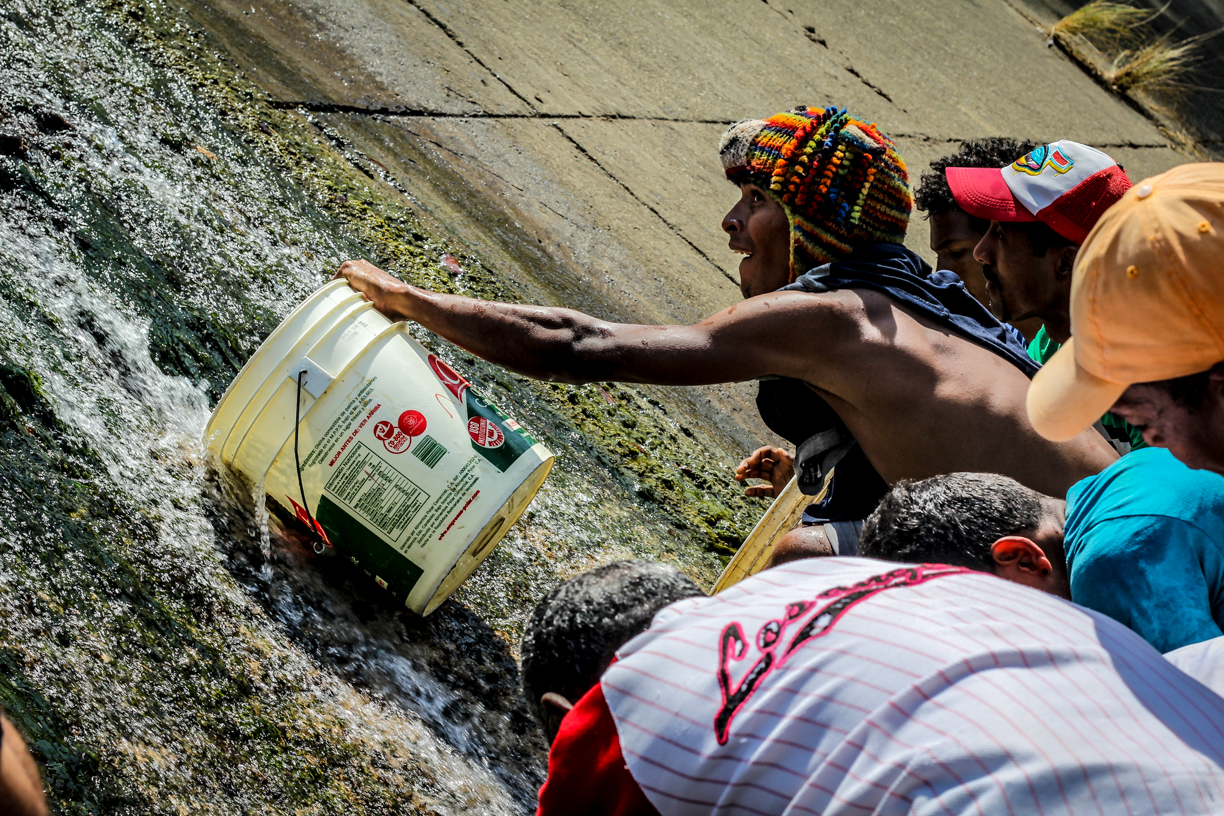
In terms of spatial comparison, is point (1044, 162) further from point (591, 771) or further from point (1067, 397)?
point (591, 771)

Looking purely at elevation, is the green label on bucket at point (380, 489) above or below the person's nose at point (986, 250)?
below

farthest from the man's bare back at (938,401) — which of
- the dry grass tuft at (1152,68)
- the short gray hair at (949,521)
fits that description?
the dry grass tuft at (1152,68)

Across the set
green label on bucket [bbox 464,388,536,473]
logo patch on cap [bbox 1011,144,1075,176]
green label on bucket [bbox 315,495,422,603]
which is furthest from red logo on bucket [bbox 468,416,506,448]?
logo patch on cap [bbox 1011,144,1075,176]

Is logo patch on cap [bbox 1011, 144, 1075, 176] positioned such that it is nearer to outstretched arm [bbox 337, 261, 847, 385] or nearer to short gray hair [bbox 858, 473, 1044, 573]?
outstretched arm [bbox 337, 261, 847, 385]

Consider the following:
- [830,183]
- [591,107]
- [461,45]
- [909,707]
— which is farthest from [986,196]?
[461,45]

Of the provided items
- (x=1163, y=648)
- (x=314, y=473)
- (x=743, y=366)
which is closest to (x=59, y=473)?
(x=314, y=473)

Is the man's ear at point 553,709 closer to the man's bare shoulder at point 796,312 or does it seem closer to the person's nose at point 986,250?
the man's bare shoulder at point 796,312

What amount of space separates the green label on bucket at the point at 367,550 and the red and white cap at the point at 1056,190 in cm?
195

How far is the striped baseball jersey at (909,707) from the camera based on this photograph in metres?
1.08

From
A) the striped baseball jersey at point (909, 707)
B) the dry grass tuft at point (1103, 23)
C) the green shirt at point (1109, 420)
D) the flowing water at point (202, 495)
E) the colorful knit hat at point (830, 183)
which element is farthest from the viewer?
the dry grass tuft at point (1103, 23)

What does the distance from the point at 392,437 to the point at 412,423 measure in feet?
0.17

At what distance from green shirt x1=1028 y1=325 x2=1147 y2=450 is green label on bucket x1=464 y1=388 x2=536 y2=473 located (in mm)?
1149

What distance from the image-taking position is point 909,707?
1.11m

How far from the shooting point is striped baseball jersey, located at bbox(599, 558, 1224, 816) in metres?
1.08
